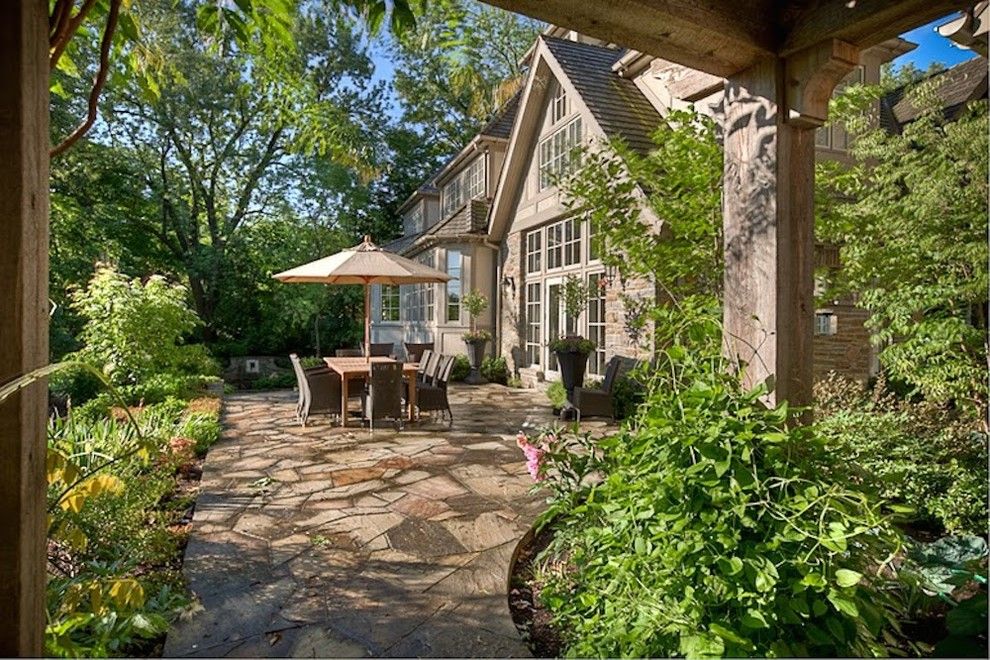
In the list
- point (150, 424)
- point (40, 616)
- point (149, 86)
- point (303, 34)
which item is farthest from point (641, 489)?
point (303, 34)

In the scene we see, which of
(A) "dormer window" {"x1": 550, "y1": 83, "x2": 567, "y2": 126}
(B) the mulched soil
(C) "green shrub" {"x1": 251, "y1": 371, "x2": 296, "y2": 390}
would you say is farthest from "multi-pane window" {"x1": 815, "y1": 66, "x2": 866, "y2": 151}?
(C) "green shrub" {"x1": 251, "y1": 371, "x2": 296, "y2": 390}

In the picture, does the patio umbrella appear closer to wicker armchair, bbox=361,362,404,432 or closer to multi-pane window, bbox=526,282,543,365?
wicker armchair, bbox=361,362,404,432

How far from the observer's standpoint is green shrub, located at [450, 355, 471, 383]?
519 inches

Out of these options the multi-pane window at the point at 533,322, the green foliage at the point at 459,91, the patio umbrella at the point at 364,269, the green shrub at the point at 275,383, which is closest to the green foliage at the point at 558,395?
the multi-pane window at the point at 533,322

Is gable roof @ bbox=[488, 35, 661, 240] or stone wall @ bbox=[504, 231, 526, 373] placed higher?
gable roof @ bbox=[488, 35, 661, 240]

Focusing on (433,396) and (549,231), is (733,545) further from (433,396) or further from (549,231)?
(549,231)

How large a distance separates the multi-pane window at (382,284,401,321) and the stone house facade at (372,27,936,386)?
4.80ft

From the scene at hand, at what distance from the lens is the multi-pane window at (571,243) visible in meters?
10.6

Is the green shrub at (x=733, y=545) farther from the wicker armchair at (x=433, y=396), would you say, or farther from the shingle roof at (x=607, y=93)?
the shingle roof at (x=607, y=93)

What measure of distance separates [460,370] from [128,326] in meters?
6.68

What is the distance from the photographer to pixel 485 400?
1023cm

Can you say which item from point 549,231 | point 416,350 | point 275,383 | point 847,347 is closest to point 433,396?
point 416,350

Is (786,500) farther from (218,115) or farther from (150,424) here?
(218,115)

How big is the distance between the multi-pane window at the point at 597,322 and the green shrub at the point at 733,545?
24.8ft
